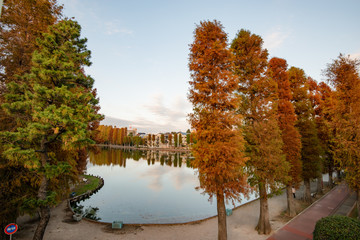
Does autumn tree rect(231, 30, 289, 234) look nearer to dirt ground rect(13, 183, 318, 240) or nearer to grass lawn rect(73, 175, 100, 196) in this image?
dirt ground rect(13, 183, 318, 240)

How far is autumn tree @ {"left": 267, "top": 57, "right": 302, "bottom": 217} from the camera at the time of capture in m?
14.5

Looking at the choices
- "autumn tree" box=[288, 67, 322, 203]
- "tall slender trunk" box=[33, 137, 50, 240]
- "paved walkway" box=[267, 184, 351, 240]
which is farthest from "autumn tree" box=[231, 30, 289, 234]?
"tall slender trunk" box=[33, 137, 50, 240]

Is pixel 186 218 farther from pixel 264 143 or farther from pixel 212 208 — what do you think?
pixel 264 143

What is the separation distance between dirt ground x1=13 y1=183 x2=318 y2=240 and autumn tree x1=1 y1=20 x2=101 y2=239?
474 cm

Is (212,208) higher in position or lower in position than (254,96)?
lower

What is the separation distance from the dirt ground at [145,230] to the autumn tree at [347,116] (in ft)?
20.5

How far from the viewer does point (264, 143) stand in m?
11.6

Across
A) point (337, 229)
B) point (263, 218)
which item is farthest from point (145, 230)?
point (337, 229)

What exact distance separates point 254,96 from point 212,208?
15.0 m

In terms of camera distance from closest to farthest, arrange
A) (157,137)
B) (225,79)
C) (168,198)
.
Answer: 1. (225,79)
2. (168,198)
3. (157,137)

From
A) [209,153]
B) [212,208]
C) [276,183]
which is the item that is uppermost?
[209,153]

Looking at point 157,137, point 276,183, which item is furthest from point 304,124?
point 157,137

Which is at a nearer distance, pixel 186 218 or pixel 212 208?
pixel 186 218

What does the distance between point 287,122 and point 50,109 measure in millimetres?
16299
